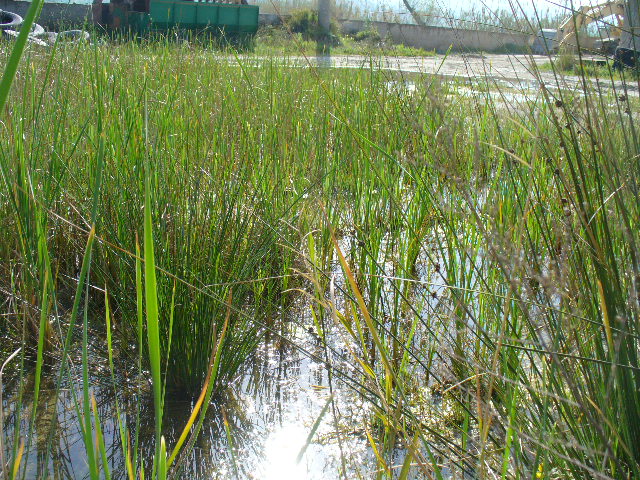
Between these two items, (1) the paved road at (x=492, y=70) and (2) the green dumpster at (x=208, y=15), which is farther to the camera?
(2) the green dumpster at (x=208, y=15)

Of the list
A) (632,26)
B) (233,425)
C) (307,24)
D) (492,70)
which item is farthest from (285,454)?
(307,24)

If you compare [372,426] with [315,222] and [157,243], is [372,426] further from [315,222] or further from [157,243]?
[315,222]

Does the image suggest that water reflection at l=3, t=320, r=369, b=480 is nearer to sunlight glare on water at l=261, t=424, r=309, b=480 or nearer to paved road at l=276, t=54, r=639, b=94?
sunlight glare on water at l=261, t=424, r=309, b=480

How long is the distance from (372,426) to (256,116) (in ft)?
5.57

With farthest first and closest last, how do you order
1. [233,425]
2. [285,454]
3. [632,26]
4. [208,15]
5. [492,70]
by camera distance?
[208,15]
[492,70]
[233,425]
[285,454]
[632,26]

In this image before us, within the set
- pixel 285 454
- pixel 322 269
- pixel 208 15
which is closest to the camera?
pixel 285 454

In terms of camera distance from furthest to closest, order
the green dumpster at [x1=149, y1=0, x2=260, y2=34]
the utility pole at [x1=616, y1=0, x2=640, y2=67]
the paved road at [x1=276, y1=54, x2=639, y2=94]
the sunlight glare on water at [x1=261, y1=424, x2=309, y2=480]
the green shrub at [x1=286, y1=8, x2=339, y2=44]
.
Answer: the green shrub at [x1=286, y1=8, x2=339, y2=44]
the green dumpster at [x1=149, y1=0, x2=260, y2=34]
the sunlight glare on water at [x1=261, y1=424, x2=309, y2=480]
the paved road at [x1=276, y1=54, x2=639, y2=94]
the utility pole at [x1=616, y1=0, x2=640, y2=67]

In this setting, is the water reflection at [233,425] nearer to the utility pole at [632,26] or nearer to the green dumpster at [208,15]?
the utility pole at [632,26]

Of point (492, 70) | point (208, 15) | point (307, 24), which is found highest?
point (307, 24)

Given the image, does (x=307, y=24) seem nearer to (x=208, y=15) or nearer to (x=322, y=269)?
(x=208, y=15)

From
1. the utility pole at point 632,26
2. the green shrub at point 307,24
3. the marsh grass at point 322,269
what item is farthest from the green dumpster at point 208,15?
the utility pole at point 632,26

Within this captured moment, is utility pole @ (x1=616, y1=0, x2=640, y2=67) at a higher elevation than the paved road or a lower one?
higher

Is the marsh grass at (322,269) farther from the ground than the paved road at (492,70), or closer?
closer

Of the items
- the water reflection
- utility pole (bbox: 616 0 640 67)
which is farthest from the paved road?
the water reflection
